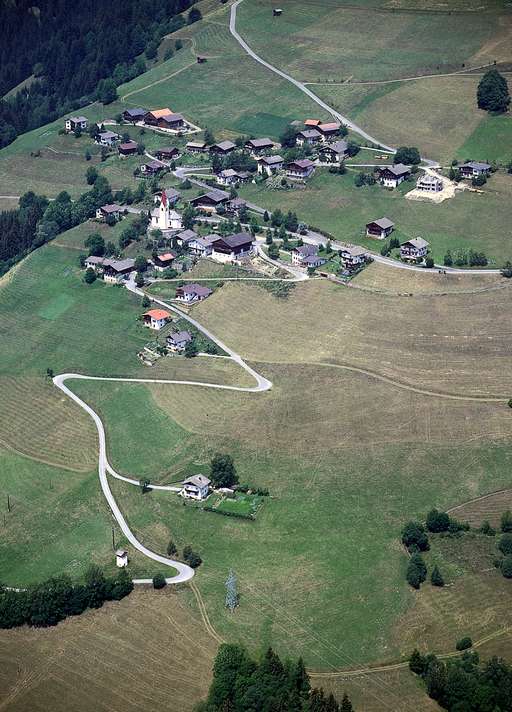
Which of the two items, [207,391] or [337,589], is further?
[207,391]

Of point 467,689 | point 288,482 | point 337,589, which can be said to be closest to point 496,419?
point 288,482

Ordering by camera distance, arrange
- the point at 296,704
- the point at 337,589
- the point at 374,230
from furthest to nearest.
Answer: the point at 374,230
the point at 337,589
the point at 296,704

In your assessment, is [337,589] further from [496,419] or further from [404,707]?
[496,419]

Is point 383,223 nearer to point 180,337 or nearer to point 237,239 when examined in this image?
point 237,239

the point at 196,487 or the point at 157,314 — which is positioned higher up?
the point at 196,487

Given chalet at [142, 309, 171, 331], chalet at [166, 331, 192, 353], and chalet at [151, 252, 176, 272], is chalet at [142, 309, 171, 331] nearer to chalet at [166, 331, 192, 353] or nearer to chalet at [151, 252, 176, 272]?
chalet at [166, 331, 192, 353]

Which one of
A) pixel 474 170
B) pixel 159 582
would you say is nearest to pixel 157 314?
pixel 159 582

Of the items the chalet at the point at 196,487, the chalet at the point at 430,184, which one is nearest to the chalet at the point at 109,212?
the chalet at the point at 430,184

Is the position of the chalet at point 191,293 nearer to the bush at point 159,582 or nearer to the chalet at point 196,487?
the chalet at point 196,487
